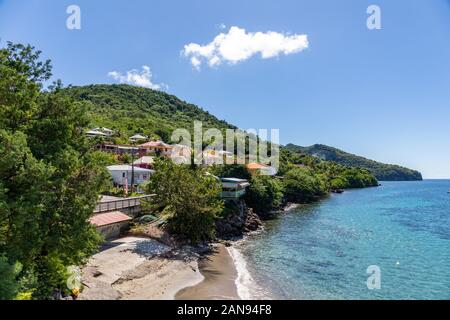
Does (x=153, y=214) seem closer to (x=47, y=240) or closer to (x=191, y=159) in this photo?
(x=191, y=159)

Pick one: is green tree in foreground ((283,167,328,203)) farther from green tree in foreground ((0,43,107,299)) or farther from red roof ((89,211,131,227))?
green tree in foreground ((0,43,107,299))

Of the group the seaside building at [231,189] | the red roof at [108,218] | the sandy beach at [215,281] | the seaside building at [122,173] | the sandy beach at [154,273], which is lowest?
the sandy beach at [215,281]

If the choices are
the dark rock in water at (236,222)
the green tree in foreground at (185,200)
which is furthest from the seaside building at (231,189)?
the green tree in foreground at (185,200)

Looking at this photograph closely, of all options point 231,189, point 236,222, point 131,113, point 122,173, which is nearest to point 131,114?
point 131,113

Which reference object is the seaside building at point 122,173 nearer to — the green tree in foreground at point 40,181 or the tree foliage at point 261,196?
the tree foliage at point 261,196
